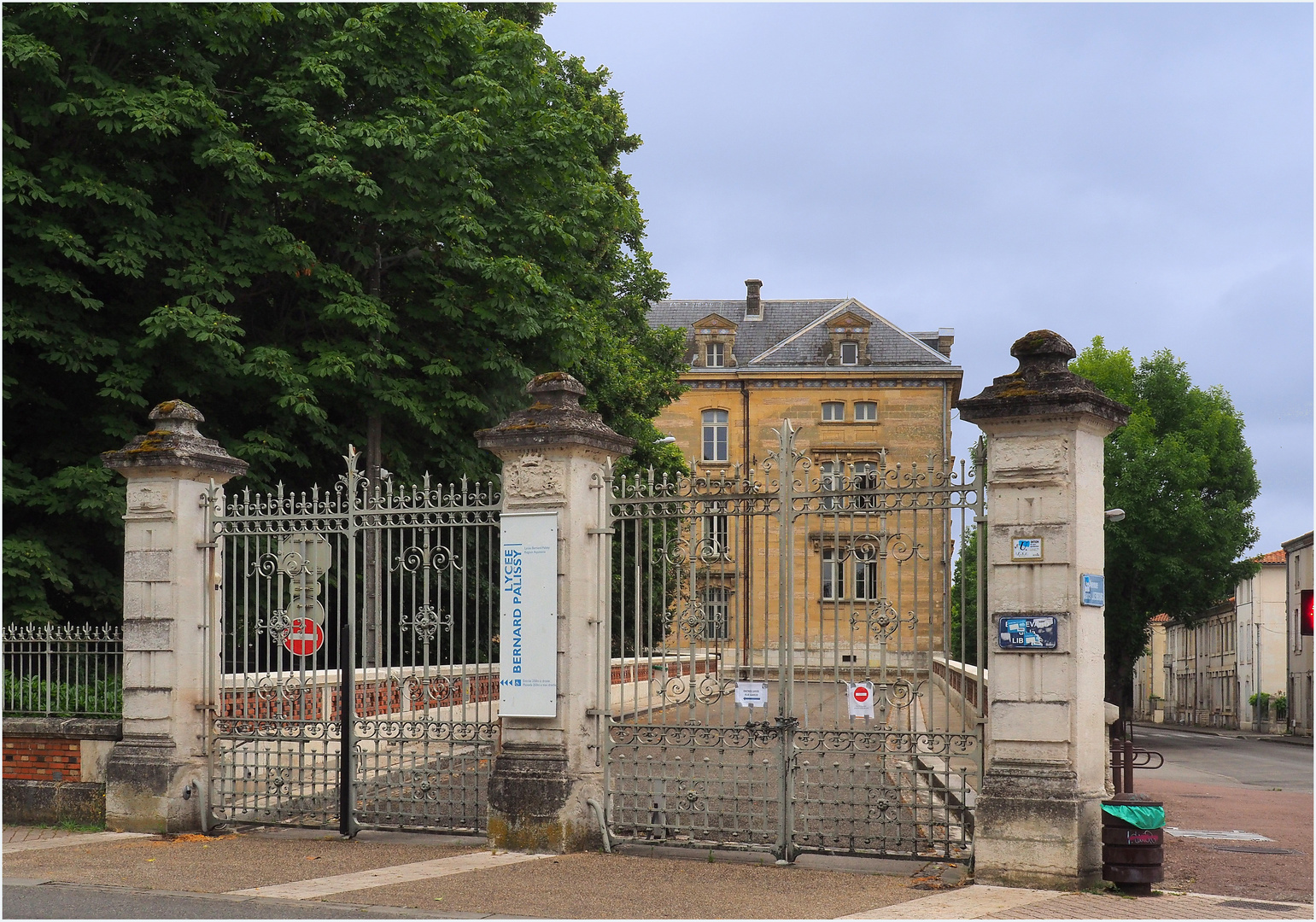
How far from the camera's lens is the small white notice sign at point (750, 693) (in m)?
9.70

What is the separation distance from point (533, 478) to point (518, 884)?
3.26m

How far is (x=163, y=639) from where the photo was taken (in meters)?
11.6

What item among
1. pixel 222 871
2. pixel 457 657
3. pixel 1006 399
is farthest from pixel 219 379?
pixel 1006 399

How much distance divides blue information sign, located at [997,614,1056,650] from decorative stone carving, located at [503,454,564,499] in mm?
3633

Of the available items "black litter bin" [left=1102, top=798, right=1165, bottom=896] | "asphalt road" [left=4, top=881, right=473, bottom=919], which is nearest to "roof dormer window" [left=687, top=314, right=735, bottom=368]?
"black litter bin" [left=1102, top=798, right=1165, bottom=896]

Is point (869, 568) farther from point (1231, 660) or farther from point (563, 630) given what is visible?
point (1231, 660)

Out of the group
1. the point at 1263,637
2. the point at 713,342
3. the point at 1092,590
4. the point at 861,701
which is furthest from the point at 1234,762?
the point at 1263,637

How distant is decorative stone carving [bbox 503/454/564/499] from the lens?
413 inches

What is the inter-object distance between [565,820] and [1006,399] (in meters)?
4.66

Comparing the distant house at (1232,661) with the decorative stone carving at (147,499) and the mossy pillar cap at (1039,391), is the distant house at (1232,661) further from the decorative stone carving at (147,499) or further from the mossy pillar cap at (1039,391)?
the decorative stone carving at (147,499)

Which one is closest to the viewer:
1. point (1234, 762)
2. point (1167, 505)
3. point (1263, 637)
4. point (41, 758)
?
point (41, 758)

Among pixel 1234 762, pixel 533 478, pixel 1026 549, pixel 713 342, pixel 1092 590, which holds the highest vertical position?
pixel 713 342

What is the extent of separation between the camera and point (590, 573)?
1053 centimetres

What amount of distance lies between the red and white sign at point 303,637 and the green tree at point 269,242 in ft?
19.2
